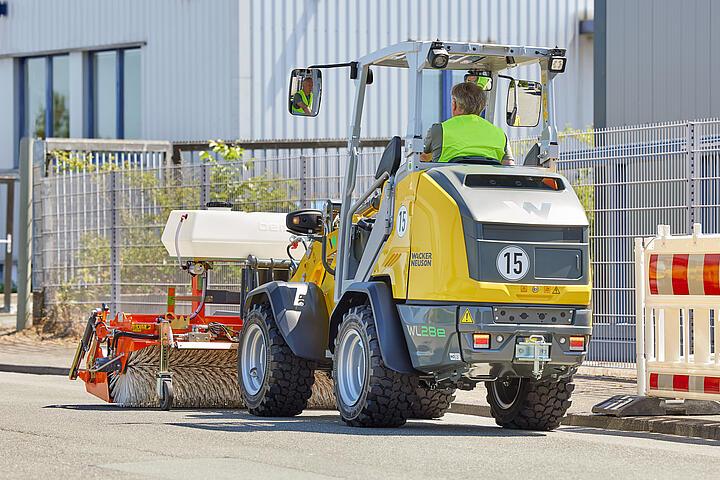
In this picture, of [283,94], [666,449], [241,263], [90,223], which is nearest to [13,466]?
[666,449]

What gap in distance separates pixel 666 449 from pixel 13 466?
444 centimetres

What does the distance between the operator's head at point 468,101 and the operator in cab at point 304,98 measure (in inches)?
44.1

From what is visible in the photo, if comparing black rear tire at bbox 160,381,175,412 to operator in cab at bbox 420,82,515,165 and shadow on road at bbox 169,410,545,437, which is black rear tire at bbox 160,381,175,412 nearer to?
shadow on road at bbox 169,410,545,437

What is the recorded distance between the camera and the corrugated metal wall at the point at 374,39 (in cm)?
3120

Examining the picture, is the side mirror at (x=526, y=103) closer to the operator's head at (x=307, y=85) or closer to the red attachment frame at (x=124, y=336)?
the operator's head at (x=307, y=85)

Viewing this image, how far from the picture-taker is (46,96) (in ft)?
123

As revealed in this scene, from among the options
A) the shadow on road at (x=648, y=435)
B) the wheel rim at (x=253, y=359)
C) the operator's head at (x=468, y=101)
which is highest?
the operator's head at (x=468, y=101)

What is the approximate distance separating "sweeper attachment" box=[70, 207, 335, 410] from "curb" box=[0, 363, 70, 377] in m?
4.11

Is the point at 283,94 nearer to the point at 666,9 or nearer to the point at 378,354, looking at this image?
the point at 666,9

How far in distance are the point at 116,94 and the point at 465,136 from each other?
24181mm

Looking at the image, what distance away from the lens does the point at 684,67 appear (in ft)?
65.7

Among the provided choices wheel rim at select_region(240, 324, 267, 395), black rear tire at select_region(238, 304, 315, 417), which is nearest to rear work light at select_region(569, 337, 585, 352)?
black rear tire at select_region(238, 304, 315, 417)

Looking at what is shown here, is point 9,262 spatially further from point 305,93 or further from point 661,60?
point 305,93

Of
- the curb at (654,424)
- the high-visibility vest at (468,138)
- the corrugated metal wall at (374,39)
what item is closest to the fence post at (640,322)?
the curb at (654,424)
